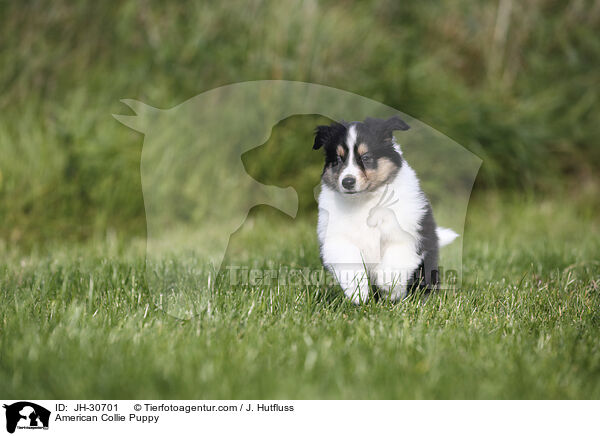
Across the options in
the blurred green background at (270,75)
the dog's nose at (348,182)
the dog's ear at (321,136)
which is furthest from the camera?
the blurred green background at (270,75)

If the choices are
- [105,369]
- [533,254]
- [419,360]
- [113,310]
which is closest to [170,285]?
[113,310]

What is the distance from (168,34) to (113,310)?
435 cm

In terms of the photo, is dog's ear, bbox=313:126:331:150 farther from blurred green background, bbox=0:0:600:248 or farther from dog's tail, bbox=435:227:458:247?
blurred green background, bbox=0:0:600:248

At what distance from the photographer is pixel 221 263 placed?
3598 mm

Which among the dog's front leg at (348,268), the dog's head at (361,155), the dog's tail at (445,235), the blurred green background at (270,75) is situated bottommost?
the dog's front leg at (348,268)

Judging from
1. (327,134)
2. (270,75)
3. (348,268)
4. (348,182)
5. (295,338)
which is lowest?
(295,338)

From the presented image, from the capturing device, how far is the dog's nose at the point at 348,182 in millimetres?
2623

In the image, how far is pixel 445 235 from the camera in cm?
297

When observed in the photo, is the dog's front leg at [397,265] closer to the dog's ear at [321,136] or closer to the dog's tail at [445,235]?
the dog's tail at [445,235]
